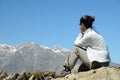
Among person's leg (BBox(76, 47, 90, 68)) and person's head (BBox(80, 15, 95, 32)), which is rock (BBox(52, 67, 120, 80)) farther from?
person's head (BBox(80, 15, 95, 32))

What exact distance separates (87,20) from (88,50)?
1.33 m

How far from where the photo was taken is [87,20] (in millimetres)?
13664

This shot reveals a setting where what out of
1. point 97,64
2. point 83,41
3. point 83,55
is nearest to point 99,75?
point 97,64

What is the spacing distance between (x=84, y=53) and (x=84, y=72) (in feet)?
2.67

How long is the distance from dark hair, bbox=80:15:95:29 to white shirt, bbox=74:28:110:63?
266mm

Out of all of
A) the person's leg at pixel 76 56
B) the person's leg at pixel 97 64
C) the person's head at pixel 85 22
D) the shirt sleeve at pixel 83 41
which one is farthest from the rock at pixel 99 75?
the person's head at pixel 85 22

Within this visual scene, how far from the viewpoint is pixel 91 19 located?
13570mm

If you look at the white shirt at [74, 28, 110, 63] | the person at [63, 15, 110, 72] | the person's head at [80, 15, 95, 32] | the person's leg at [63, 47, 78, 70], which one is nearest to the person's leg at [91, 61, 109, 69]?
the person at [63, 15, 110, 72]

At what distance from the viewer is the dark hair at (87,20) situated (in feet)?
44.5

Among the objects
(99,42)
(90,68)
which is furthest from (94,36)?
(90,68)

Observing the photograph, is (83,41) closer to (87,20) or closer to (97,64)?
(87,20)

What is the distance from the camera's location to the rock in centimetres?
1272

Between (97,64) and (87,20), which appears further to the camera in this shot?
(87,20)

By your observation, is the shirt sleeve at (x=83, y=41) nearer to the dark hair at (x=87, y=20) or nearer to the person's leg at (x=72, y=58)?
the person's leg at (x=72, y=58)
